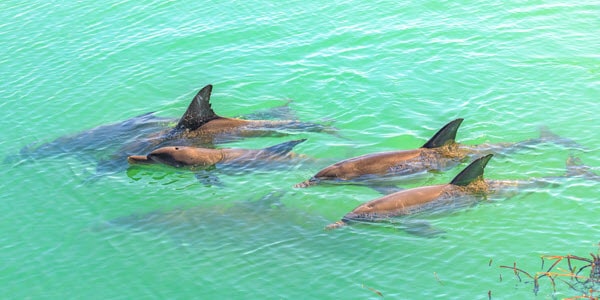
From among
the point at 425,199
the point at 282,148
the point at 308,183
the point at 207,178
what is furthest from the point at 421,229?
the point at 207,178

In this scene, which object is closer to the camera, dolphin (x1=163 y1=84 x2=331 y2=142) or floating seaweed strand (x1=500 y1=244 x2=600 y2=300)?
floating seaweed strand (x1=500 y1=244 x2=600 y2=300)

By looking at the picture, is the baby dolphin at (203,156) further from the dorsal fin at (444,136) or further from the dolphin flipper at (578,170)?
the dolphin flipper at (578,170)

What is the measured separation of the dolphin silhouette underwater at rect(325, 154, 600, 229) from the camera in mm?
11555

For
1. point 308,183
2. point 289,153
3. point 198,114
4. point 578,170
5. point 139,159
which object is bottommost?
point 578,170

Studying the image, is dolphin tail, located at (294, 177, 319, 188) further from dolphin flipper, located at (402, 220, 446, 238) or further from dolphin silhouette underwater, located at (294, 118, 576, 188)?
dolphin flipper, located at (402, 220, 446, 238)

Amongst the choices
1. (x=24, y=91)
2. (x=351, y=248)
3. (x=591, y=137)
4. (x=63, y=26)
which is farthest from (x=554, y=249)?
(x=63, y=26)

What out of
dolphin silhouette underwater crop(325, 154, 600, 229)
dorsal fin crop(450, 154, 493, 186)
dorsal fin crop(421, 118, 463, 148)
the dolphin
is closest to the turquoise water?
dolphin silhouette underwater crop(325, 154, 600, 229)

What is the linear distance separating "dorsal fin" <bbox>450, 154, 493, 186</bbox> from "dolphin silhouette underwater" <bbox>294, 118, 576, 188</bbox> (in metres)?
1.07

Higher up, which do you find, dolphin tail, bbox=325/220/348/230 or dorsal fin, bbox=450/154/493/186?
dorsal fin, bbox=450/154/493/186

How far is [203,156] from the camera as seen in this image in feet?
46.3

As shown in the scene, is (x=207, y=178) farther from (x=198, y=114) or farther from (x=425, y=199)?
(x=425, y=199)

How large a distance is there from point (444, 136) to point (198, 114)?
4820mm

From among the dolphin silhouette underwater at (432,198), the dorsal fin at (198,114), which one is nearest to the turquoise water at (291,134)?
the dolphin silhouette underwater at (432,198)

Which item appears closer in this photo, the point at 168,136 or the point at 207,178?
the point at 207,178
